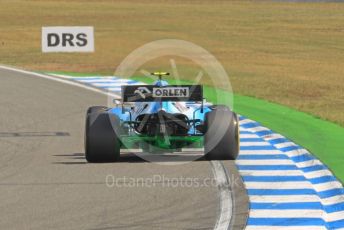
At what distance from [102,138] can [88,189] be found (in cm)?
130

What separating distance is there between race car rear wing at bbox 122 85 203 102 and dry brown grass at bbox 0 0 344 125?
6356mm

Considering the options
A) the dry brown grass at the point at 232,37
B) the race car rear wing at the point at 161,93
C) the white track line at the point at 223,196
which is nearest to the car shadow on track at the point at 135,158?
the white track line at the point at 223,196

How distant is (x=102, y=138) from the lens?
543 inches

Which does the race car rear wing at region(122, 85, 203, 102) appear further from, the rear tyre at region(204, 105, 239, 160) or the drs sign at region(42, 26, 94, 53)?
the drs sign at region(42, 26, 94, 53)

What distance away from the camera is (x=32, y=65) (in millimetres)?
32406

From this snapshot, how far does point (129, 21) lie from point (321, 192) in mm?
42299

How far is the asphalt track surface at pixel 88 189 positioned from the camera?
10844 mm

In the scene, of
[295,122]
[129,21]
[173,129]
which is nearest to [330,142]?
[295,122]

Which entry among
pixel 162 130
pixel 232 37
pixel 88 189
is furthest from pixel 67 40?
pixel 88 189

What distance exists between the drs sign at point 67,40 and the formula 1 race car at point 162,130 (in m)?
24.3

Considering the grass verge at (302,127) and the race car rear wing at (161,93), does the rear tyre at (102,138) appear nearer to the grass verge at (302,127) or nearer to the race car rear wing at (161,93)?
the race car rear wing at (161,93)

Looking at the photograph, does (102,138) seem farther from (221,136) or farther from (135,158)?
(221,136)

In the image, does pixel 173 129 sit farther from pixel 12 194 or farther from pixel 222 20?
pixel 222 20

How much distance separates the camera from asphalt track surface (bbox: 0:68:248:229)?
1084 centimetres
